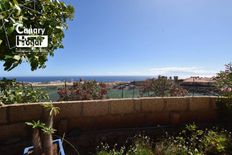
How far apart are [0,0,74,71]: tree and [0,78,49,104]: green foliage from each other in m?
1.66

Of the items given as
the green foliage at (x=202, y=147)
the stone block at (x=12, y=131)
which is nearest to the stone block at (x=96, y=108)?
the stone block at (x=12, y=131)

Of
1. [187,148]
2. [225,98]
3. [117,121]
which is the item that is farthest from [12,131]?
[225,98]

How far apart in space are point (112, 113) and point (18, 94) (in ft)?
5.95

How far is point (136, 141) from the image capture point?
13.5 ft

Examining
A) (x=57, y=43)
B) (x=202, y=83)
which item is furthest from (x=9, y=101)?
(x=202, y=83)

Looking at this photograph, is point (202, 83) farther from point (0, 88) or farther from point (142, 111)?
point (0, 88)

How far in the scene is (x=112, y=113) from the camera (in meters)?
4.74

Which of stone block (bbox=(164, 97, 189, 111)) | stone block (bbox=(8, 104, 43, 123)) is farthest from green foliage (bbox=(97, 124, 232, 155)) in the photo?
stone block (bbox=(8, 104, 43, 123))

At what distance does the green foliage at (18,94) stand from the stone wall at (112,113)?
20.8 inches

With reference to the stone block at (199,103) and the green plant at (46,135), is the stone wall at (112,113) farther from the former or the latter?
the green plant at (46,135)

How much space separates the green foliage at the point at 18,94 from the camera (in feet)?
14.9

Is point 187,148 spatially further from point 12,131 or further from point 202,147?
point 12,131

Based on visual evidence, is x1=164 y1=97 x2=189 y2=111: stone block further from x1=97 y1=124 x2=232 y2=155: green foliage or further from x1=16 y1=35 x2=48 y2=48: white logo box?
x1=16 y1=35 x2=48 y2=48: white logo box

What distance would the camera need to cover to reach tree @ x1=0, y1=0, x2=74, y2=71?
1.73 metres
